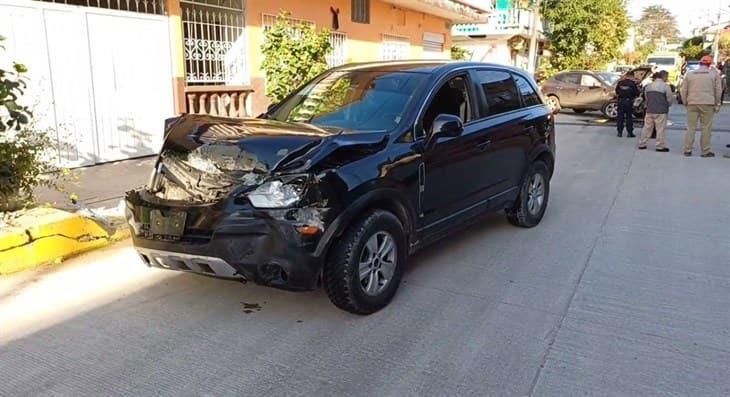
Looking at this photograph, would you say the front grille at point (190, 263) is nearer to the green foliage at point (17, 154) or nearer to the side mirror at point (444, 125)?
the side mirror at point (444, 125)

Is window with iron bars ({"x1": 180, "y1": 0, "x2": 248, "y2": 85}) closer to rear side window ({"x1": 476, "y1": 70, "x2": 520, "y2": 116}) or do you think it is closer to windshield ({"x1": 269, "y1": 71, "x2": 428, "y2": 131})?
windshield ({"x1": 269, "y1": 71, "x2": 428, "y2": 131})

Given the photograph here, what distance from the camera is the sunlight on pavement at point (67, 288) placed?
4023 millimetres

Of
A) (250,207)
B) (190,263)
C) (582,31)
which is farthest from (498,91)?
(582,31)

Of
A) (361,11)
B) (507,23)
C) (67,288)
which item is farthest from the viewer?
(507,23)

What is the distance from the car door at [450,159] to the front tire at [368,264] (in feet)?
1.53

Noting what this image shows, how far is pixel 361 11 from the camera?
50.0ft

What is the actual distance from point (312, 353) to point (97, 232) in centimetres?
297

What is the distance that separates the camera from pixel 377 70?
523cm

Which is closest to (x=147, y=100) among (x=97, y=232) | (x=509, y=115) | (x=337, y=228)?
(x=97, y=232)

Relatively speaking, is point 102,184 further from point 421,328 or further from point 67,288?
point 421,328

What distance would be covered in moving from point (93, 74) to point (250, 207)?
19.7 ft

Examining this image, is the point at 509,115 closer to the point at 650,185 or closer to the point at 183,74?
the point at 650,185

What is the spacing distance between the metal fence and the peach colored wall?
6.56 ft

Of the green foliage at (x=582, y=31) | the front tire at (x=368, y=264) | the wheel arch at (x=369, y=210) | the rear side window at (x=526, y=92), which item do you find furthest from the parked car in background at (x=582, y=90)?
the front tire at (x=368, y=264)
